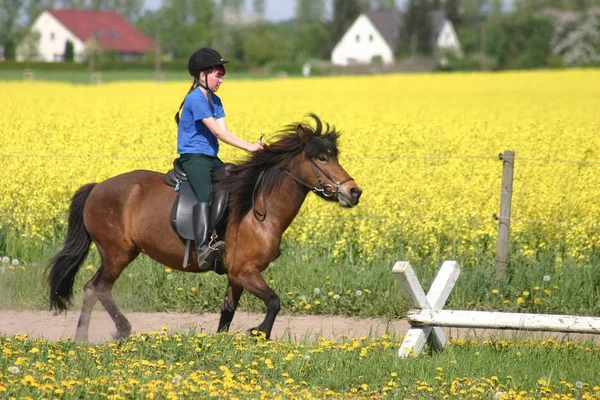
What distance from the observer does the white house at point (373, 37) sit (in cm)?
10981

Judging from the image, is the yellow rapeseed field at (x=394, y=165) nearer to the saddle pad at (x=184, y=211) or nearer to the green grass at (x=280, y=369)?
the saddle pad at (x=184, y=211)

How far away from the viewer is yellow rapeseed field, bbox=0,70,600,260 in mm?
11445

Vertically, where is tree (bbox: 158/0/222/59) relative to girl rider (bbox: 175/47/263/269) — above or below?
above

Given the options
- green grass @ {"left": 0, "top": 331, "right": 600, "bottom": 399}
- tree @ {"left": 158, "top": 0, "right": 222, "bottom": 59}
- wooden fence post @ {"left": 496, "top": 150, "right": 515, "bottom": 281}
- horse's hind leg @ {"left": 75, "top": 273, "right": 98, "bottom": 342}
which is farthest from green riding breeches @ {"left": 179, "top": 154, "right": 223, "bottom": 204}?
tree @ {"left": 158, "top": 0, "right": 222, "bottom": 59}

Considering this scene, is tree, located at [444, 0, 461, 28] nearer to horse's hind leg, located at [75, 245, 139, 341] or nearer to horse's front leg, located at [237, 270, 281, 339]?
horse's hind leg, located at [75, 245, 139, 341]

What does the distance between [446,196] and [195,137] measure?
17.4 feet

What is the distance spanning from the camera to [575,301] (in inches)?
384

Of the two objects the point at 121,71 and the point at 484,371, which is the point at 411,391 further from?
the point at 121,71

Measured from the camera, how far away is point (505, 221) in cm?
1048

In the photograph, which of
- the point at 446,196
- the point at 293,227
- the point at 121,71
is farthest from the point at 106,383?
the point at 121,71

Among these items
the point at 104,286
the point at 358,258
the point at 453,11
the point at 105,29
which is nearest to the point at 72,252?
the point at 104,286

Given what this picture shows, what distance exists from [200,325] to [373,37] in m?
105

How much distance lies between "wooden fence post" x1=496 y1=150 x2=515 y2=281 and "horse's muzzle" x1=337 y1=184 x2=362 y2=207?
3.26 m

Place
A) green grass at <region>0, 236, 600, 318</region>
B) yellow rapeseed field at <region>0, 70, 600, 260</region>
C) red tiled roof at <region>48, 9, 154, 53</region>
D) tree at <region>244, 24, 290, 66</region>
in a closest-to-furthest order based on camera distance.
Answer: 1. green grass at <region>0, 236, 600, 318</region>
2. yellow rapeseed field at <region>0, 70, 600, 260</region>
3. tree at <region>244, 24, 290, 66</region>
4. red tiled roof at <region>48, 9, 154, 53</region>
